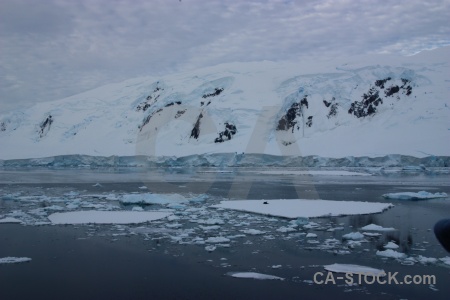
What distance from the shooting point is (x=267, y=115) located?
50.1 metres

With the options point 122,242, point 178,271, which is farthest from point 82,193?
point 178,271

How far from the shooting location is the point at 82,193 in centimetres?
1789

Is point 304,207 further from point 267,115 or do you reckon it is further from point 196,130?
point 196,130

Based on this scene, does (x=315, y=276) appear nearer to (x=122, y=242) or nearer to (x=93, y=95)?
(x=122, y=242)

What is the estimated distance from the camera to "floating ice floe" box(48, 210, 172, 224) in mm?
10891

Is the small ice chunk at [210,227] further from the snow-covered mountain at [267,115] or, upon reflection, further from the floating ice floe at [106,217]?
the snow-covered mountain at [267,115]

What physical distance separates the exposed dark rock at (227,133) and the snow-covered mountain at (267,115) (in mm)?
128

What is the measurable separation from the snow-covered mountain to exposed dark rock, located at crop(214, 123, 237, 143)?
13 centimetres

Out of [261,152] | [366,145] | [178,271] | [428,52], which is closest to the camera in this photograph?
[178,271]

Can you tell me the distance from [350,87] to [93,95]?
119 ft

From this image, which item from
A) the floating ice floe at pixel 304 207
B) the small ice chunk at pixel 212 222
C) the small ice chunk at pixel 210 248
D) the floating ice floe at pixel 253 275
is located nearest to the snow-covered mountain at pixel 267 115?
the floating ice floe at pixel 304 207

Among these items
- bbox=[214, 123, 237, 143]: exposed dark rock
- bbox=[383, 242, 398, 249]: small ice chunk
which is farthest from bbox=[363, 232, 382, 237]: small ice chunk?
bbox=[214, 123, 237, 143]: exposed dark rock

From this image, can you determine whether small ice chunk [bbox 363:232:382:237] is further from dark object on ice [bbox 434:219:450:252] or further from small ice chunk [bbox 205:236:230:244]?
dark object on ice [bbox 434:219:450:252]

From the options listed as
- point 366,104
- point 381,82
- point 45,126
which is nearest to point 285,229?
point 366,104
